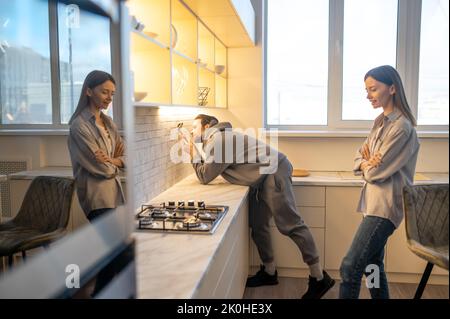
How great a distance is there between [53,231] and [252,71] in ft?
8.72

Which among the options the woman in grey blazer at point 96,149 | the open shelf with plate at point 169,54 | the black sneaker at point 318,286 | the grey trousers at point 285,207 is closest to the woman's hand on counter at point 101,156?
the woman in grey blazer at point 96,149

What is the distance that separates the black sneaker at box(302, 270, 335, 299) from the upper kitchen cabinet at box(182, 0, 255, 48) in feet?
5.06

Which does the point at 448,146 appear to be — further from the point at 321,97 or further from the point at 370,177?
the point at 321,97

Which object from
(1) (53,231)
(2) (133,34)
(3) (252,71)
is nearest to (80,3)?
(1) (53,231)

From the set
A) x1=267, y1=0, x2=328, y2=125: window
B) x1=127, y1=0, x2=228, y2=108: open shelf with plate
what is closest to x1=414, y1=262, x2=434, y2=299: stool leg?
x1=127, y1=0, x2=228, y2=108: open shelf with plate

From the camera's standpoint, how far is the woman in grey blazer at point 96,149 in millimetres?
772

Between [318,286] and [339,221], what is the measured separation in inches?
17.5

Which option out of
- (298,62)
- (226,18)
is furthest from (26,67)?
(298,62)

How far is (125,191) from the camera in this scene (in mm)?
965

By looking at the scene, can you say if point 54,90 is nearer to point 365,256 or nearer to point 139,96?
point 139,96

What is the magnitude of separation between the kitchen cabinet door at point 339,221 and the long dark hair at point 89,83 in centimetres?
208

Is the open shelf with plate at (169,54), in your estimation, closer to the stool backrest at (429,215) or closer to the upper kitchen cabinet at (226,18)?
the upper kitchen cabinet at (226,18)

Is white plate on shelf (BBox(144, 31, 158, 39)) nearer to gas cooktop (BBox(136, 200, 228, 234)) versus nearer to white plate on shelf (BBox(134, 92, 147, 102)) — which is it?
white plate on shelf (BBox(134, 92, 147, 102))

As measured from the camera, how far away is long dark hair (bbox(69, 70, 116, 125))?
77 cm
